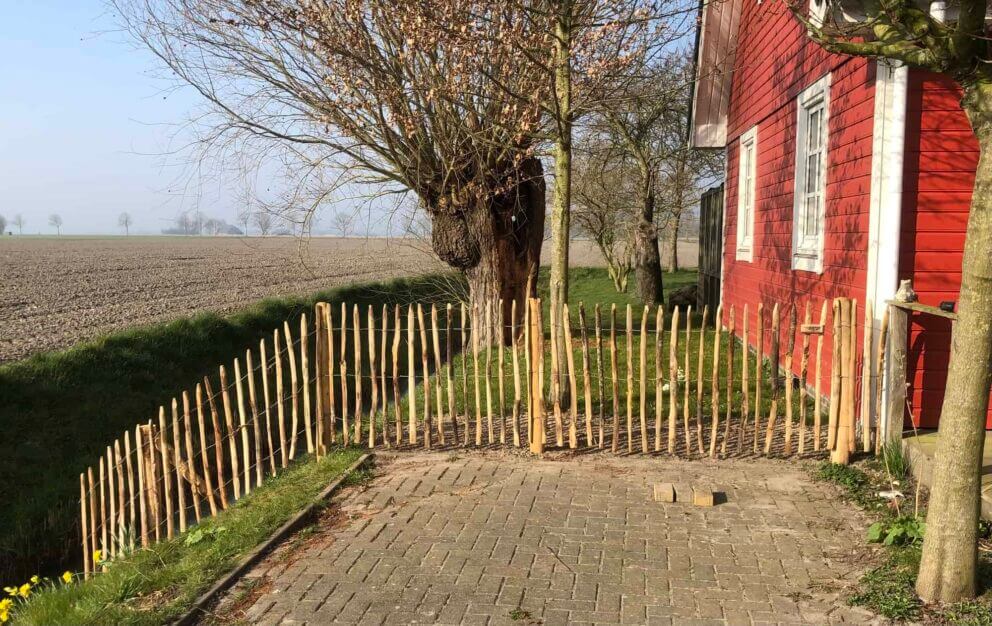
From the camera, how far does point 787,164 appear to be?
10102 mm

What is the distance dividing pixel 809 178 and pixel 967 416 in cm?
607

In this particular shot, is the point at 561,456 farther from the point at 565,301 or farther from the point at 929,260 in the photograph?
the point at 929,260

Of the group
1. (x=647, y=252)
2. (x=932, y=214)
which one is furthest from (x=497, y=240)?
(x=647, y=252)

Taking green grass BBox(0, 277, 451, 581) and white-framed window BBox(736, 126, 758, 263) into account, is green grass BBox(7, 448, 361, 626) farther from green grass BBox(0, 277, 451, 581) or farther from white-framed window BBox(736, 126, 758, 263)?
white-framed window BBox(736, 126, 758, 263)

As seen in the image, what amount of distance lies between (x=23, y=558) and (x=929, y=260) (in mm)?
10526

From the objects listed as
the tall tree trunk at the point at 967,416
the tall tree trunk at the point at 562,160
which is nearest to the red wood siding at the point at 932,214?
the tall tree trunk at the point at 967,416

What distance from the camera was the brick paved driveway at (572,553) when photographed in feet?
14.2

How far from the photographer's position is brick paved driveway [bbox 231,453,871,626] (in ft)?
14.2

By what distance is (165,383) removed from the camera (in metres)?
15.3

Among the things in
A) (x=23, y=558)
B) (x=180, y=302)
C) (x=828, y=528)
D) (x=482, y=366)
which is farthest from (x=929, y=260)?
(x=180, y=302)

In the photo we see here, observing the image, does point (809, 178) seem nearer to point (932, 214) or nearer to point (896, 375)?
point (932, 214)

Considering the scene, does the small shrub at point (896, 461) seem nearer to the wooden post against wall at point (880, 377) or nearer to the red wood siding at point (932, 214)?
the wooden post against wall at point (880, 377)

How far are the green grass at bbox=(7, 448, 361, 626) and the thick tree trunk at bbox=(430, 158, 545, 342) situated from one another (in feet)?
19.4

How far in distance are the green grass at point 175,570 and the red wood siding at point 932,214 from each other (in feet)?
16.5
